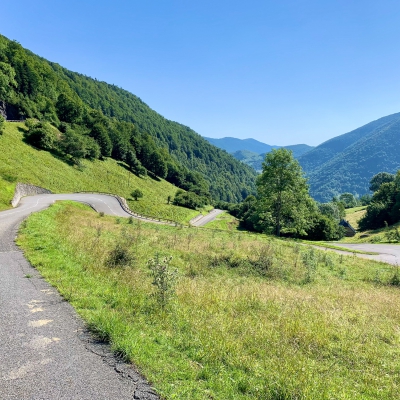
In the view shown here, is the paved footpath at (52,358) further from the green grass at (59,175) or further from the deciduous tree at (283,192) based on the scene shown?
the deciduous tree at (283,192)

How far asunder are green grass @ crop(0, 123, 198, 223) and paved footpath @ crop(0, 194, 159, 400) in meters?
26.7

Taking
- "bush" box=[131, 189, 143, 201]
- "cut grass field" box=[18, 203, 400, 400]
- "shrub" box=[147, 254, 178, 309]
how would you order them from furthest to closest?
"bush" box=[131, 189, 143, 201]
"shrub" box=[147, 254, 178, 309]
"cut grass field" box=[18, 203, 400, 400]

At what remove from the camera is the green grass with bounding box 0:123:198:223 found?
45.0 m

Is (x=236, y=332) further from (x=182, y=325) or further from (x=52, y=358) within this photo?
(x=52, y=358)

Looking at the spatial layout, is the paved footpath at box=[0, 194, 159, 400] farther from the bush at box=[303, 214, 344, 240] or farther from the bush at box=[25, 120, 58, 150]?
the bush at box=[25, 120, 58, 150]

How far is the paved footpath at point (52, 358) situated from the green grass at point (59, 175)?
26.7 meters

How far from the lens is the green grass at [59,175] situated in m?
45.0

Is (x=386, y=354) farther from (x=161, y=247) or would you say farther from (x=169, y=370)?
(x=161, y=247)

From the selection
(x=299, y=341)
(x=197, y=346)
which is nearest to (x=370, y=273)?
(x=299, y=341)

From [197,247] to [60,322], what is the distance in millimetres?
13758

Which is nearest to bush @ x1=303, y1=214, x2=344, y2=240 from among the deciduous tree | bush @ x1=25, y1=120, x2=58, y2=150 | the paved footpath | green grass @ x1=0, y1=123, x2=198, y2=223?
the deciduous tree

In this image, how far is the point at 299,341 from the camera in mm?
6387

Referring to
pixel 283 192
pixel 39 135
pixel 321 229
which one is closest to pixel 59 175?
pixel 39 135

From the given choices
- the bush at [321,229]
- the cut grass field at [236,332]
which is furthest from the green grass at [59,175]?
the bush at [321,229]
